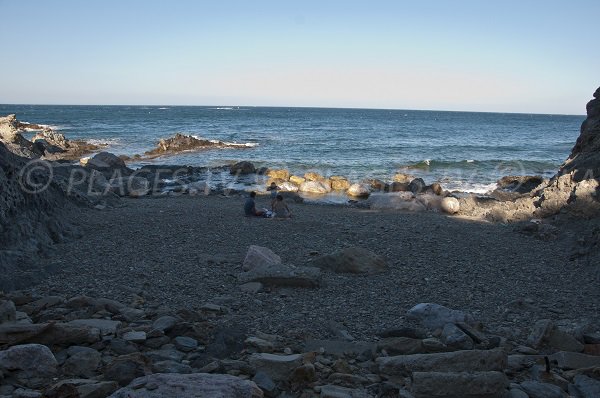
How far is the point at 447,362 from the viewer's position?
4.68 m

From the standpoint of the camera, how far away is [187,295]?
23.1ft

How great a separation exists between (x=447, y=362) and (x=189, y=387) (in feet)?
7.84

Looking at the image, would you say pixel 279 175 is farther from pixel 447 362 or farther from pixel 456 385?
pixel 456 385

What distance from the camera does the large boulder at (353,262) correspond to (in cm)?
838

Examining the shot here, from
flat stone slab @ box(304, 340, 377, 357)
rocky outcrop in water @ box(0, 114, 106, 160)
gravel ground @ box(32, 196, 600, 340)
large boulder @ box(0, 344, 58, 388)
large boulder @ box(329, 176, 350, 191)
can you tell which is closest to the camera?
large boulder @ box(0, 344, 58, 388)

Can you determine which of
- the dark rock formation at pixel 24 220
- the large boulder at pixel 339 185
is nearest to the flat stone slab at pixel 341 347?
the dark rock formation at pixel 24 220

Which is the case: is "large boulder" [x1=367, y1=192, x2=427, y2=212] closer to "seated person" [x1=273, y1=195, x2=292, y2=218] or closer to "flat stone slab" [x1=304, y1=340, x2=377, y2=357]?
"seated person" [x1=273, y1=195, x2=292, y2=218]

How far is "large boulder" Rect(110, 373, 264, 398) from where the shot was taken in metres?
3.60

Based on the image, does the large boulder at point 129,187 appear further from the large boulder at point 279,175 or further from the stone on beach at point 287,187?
the large boulder at point 279,175

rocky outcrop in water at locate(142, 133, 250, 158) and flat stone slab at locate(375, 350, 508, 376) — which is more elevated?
rocky outcrop in water at locate(142, 133, 250, 158)

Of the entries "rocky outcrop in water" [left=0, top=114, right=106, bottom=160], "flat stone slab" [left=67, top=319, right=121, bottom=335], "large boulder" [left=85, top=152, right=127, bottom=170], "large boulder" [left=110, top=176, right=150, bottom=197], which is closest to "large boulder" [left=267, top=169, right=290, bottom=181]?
"large boulder" [left=110, top=176, right=150, bottom=197]

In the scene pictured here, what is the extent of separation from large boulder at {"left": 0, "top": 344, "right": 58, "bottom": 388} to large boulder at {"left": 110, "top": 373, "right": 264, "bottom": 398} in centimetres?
96

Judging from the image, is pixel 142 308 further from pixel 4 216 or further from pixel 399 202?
pixel 399 202

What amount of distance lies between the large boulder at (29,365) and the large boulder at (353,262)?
16.1ft
